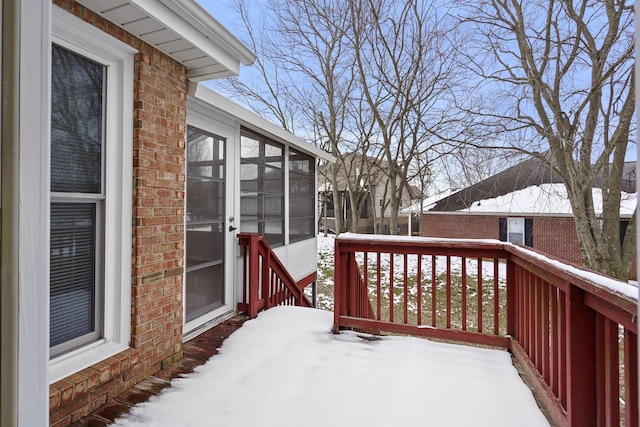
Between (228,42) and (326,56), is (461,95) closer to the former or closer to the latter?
(326,56)

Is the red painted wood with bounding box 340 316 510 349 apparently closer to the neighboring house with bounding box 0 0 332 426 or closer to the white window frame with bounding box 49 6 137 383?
the neighboring house with bounding box 0 0 332 426

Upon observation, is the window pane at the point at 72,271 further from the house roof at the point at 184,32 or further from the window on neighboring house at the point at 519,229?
the window on neighboring house at the point at 519,229

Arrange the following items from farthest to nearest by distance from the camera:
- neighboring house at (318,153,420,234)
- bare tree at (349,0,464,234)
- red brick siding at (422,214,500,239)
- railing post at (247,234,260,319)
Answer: neighboring house at (318,153,420,234) → red brick siding at (422,214,500,239) → bare tree at (349,0,464,234) → railing post at (247,234,260,319)

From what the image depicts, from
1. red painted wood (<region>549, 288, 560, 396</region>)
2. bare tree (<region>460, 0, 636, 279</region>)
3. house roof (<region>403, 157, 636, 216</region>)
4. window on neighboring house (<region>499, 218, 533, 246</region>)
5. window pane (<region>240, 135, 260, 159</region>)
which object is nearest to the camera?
red painted wood (<region>549, 288, 560, 396</region>)

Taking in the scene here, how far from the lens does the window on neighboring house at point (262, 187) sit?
4316 millimetres

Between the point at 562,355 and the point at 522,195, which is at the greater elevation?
the point at 522,195

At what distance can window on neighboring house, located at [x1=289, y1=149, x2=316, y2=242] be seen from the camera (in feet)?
19.5

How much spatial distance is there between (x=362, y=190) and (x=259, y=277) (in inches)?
607

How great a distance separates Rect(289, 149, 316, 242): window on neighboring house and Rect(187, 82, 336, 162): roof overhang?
0.31 m

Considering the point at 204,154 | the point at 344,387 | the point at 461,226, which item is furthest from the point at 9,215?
the point at 461,226

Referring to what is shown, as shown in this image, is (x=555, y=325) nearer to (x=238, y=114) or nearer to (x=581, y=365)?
(x=581, y=365)

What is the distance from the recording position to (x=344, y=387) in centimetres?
223

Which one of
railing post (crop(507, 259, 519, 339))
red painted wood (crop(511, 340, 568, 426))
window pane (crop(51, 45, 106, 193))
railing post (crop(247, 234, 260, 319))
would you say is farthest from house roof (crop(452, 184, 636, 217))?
window pane (crop(51, 45, 106, 193))

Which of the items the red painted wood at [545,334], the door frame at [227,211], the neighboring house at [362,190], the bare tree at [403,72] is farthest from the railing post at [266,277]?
the neighboring house at [362,190]
